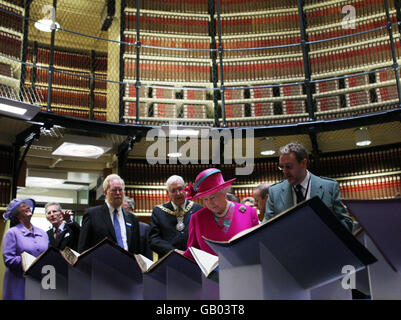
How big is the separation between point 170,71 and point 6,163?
2748 mm

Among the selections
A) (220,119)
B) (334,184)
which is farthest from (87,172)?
(334,184)

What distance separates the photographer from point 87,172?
25.7 ft

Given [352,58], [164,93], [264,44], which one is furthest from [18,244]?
[352,58]

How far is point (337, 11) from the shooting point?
7.30 metres

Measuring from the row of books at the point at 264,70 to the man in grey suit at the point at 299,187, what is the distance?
5149mm

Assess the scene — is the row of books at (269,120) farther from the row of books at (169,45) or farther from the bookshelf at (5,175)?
the bookshelf at (5,175)

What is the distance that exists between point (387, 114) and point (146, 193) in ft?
11.7

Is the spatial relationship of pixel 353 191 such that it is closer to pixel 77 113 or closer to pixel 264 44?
pixel 264 44

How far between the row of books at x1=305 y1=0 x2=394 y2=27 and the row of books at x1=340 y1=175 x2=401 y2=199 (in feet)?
8.10

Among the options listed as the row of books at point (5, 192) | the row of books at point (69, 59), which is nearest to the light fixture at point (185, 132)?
the row of books at point (5, 192)

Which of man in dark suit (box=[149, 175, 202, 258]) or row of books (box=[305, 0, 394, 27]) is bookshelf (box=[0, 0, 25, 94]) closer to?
man in dark suit (box=[149, 175, 202, 258])

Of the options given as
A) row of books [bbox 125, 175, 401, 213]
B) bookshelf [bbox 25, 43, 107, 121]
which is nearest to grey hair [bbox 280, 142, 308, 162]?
row of books [bbox 125, 175, 401, 213]
